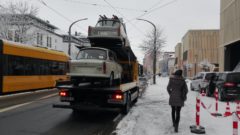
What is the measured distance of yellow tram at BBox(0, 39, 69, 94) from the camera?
664 inches

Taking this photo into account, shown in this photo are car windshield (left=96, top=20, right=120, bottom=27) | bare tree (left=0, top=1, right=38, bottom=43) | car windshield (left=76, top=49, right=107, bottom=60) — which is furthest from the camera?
bare tree (left=0, top=1, right=38, bottom=43)

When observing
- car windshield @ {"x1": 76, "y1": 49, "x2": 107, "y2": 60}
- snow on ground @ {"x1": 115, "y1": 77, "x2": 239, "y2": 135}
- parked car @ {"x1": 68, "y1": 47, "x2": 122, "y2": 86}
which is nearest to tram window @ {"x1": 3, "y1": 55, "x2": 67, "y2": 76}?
car windshield @ {"x1": 76, "y1": 49, "x2": 107, "y2": 60}

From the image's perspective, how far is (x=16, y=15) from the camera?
4597 cm

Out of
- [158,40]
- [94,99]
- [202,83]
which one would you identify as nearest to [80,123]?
[94,99]

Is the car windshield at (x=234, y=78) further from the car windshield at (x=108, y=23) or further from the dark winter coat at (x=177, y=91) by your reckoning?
the dark winter coat at (x=177, y=91)

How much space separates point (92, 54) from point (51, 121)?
274 centimetres

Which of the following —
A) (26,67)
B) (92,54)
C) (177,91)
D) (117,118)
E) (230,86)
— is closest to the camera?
(177,91)

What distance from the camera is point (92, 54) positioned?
1138 cm

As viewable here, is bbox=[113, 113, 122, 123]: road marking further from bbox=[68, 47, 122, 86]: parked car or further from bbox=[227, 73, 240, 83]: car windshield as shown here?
bbox=[227, 73, 240, 83]: car windshield

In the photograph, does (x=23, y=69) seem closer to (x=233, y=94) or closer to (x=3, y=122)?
(x=3, y=122)

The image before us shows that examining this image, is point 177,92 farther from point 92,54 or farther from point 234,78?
point 234,78

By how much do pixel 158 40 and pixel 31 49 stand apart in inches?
931

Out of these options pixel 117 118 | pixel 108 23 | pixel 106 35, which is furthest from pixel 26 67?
pixel 117 118

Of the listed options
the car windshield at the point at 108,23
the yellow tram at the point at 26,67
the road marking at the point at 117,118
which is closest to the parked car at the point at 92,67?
the road marking at the point at 117,118
